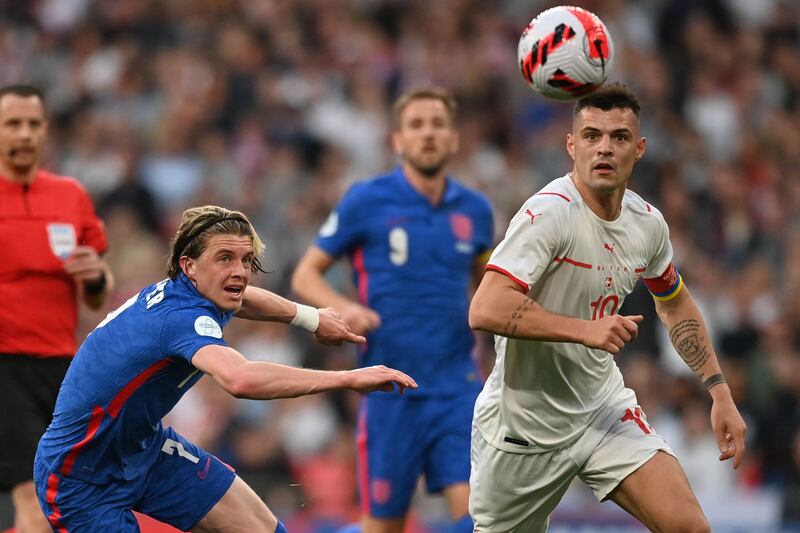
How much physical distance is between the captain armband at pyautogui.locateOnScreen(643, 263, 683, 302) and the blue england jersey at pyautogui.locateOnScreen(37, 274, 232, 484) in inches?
80.7

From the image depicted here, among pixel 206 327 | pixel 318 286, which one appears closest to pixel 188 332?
pixel 206 327

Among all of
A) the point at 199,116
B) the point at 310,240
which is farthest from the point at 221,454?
the point at 199,116

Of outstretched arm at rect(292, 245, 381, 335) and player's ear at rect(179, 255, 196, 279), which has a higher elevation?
player's ear at rect(179, 255, 196, 279)

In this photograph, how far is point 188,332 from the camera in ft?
18.3

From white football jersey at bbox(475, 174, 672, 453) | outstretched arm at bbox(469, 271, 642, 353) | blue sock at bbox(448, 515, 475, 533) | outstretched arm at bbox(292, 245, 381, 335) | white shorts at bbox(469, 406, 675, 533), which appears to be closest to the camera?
outstretched arm at bbox(469, 271, 642, 353)

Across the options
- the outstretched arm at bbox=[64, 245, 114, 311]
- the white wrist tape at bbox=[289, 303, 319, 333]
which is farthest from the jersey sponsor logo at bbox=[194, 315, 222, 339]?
the outstretched arm at bbox=[64, 245, 114, 311]

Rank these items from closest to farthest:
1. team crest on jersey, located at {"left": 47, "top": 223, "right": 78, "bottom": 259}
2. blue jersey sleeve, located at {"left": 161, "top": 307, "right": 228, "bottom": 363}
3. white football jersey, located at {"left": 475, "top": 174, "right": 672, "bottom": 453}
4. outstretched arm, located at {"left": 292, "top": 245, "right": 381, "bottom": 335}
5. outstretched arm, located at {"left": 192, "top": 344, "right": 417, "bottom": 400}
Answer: outstretched arm, located at {"left": 192, "top": 344, "right": 417, "bottom": 400} → blue jersey sleeve, located at {"left": 161, "top": 307, "right": 228, "bottom": 363} → white football jersey, located at {"left": 475, "top": 174, "right": 672, "bottom": 453} → team crest on jersey, located at {"left": 47, "top": 223, "right": 78, "bottom": 259} → outstretched arm, located at {"left": 292, "top": 245, "right": 381, "bottom": 335}

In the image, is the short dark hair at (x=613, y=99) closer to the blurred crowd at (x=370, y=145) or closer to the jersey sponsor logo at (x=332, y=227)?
the jersey sponsor logo at (x=332, y=227)

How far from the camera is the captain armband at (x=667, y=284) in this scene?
641 centimetres

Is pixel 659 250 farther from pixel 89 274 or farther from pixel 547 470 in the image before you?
pixel 89 274

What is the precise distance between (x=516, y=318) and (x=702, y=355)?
1261 mm

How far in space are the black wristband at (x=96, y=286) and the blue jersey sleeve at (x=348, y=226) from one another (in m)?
1.32

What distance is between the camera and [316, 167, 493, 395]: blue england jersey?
7.89m

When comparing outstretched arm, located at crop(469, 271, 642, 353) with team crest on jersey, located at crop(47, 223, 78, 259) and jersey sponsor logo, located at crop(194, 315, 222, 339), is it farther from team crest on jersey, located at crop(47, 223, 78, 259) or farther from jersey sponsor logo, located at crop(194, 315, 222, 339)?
team crest on jersey, located at crop(47, 223, 78, 259)
